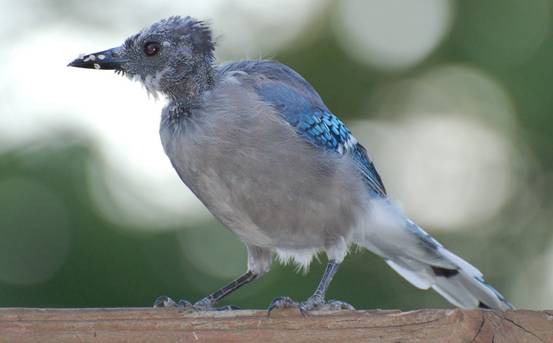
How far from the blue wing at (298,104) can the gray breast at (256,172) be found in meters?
0.05

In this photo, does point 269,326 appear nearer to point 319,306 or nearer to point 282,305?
point 282,305

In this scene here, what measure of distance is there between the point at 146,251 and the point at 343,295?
90 centimetres

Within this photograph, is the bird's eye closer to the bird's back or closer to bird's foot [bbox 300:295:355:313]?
the bird's back

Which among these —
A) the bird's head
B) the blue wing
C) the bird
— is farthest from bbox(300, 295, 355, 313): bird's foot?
the bird's head

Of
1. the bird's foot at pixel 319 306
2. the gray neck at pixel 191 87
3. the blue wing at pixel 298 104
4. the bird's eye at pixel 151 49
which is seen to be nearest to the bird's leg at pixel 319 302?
the bird's foot at pixel 319 306

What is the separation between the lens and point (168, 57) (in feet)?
12.3

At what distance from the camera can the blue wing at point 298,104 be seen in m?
3.68

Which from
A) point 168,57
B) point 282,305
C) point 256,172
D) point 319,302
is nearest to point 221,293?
point 256,172

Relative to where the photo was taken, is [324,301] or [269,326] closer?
[269,326]

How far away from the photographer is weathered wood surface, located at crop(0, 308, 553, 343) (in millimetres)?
2525

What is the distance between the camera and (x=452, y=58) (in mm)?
5578

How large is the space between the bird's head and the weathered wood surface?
1.20 meters

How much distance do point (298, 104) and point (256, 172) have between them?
363 mm

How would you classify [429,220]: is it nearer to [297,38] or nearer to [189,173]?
[297,38]
